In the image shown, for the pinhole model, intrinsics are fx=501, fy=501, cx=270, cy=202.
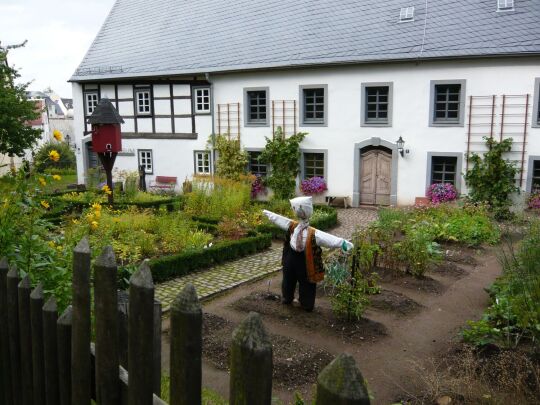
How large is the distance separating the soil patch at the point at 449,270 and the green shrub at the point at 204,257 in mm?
3643

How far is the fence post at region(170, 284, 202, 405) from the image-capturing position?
1603 mm

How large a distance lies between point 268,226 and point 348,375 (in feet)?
36.1

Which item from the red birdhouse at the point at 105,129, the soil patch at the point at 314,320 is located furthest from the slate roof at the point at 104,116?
the soil patch at the point at 314,320

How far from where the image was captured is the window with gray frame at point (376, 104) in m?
17.1

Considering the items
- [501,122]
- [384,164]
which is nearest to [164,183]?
[384,164]

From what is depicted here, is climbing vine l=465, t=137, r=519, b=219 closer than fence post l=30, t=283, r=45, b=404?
No

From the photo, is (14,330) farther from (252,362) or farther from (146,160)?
(146,160)

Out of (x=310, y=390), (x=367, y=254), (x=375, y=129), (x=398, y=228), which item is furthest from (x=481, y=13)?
(x=310, y=390)

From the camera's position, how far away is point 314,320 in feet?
21.6

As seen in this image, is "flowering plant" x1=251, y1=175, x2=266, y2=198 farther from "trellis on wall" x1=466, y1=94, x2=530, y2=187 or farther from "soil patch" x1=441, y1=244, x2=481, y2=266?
"soil patch" x1=441, y1=244, x2=481, y2=266

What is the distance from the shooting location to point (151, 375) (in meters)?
1.83

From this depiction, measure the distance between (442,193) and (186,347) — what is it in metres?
15.5

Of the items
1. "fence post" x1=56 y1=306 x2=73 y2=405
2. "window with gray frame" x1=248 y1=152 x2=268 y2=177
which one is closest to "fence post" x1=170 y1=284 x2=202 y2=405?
"fence post" x1=56 y1=306 x2=73 y2=405

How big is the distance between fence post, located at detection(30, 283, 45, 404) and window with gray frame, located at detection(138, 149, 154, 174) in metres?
19.8
